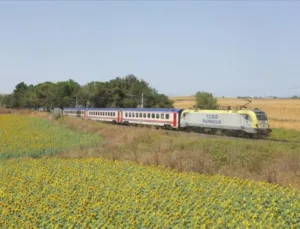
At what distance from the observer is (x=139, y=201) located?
9766 millimetres

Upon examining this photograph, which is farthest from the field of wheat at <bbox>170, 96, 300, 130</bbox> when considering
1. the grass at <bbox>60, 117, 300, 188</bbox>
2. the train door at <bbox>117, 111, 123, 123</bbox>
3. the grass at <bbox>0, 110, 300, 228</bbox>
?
the grass at <bbox>0, 110, 300, 228</bbox>

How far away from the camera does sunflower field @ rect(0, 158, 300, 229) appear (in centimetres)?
827

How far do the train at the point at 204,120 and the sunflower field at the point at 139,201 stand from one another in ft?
59.1

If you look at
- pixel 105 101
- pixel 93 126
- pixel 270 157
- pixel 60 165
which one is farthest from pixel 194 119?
pixel 105 101

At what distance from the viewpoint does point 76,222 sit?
28.0 feet

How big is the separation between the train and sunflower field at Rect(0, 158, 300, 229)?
18.0 m

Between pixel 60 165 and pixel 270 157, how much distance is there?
9.75 meters

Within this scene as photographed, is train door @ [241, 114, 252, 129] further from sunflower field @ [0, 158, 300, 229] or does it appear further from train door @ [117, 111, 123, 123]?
train door @ [117, 111, 123, 123]

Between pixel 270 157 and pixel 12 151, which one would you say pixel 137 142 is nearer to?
pixel 12 151

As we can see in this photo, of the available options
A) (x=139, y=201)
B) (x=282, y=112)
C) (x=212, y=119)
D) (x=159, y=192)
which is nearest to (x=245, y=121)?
(x=212, y=119)

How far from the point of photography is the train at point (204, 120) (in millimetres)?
29703

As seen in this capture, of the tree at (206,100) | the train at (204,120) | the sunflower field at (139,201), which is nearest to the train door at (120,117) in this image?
the train at (204,120)

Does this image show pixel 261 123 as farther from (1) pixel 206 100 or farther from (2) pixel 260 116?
(1) pixel 206 100

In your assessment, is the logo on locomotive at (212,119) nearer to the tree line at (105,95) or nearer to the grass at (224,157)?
the grass at (224,157)
